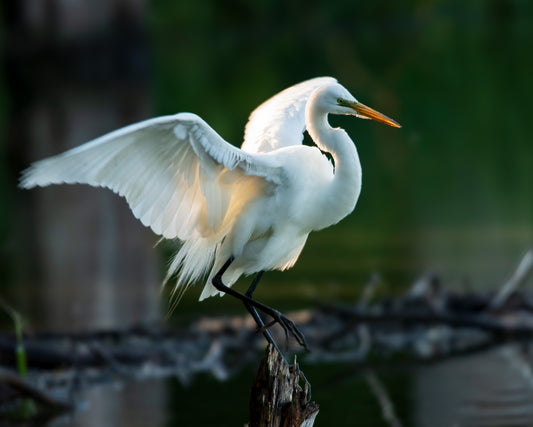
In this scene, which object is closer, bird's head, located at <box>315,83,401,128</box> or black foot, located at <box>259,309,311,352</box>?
bird's head, located at <box>315,83,401,128</box>

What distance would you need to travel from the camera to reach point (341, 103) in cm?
498

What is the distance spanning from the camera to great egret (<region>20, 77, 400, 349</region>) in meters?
4.45

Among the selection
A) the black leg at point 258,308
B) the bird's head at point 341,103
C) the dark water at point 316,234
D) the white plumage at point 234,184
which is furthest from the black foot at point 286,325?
the dark water at point 316,234

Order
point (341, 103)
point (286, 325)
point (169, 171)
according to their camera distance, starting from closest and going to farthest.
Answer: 1. point (169, 171)
2. point (341, 103)
3. point (286, 325)

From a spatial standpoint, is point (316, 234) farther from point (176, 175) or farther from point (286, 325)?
point (176, 175)

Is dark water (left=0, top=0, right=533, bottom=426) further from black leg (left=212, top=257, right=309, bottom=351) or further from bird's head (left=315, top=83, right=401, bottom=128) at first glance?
bird's head (left=315, top=83, right=401, bottom=128)

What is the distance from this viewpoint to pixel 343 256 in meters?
10.8

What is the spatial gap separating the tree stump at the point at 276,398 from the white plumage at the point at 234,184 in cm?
79

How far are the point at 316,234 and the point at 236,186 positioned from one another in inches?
275

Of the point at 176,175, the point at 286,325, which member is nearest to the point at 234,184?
the point at 176,175

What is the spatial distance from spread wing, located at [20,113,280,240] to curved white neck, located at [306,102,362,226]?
0.91 ft

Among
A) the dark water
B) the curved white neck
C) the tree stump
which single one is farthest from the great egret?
the dark water

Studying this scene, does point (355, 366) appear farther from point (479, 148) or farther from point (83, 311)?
point (479, 148)

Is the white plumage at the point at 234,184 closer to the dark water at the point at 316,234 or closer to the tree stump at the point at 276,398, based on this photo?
the tree stump at the point at 276,398
